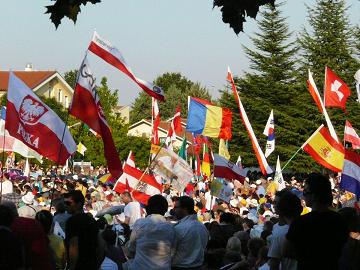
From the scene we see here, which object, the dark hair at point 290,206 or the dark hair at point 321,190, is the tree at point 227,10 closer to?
the dark hair at point 321,190

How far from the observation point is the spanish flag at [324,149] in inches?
792

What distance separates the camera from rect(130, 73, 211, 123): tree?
123 m

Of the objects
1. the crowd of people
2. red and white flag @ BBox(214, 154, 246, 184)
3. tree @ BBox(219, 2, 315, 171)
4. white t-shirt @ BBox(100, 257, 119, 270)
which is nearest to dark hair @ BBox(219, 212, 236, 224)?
the crowd of people

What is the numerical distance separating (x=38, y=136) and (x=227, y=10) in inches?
289

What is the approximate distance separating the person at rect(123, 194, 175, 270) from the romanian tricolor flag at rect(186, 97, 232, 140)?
50.4ft

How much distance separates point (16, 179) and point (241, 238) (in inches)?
871

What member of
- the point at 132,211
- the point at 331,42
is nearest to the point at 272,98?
the point at 331,42

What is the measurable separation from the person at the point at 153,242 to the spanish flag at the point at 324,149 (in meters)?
11.2

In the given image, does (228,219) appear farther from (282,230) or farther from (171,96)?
(171,96)

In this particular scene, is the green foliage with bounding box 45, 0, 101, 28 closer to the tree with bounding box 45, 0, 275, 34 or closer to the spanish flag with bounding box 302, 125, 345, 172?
the tree with bounding box 45, 0, 275, 34

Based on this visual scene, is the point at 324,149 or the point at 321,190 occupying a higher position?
the point at 324,149

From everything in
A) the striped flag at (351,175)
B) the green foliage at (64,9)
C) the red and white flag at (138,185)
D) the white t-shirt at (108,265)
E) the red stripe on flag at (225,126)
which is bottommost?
the white t-shirt at (108,265)

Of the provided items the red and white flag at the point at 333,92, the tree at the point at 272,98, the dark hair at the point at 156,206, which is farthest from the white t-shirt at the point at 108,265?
the tree at the point at 272,98

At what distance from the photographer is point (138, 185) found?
18.0 metres
